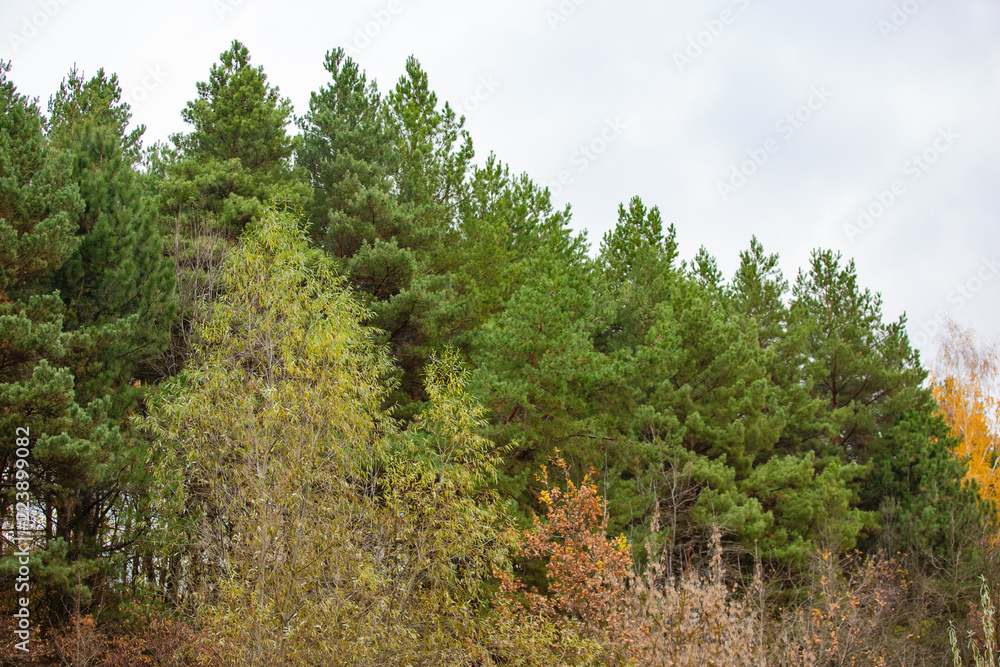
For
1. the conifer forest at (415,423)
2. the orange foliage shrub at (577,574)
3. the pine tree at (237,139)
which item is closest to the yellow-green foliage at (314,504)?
the conifer forest at (415,423)

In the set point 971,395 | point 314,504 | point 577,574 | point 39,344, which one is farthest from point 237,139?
point 971,395

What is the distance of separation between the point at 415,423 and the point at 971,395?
76.6ft

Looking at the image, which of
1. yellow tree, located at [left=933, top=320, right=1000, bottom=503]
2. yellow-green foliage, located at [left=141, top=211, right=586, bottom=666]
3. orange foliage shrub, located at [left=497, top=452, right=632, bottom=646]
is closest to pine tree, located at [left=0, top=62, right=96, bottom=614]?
yellow-green foliage, located at [left=141, top=211, right=586, bottom=666]

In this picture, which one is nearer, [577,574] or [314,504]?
[314,504]

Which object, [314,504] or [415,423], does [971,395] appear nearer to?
[415,423]

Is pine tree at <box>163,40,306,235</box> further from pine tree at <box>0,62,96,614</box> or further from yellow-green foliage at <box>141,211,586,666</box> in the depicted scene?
yellow-green foliage at <box>141,211,586,666</box>

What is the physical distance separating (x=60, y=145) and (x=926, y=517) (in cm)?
2231

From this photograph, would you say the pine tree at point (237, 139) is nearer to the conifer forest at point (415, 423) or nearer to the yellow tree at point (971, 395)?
the conifer forest at point (415, 423)

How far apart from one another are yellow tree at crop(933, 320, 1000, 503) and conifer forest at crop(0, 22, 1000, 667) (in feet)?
0.43

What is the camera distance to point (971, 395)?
28172mm

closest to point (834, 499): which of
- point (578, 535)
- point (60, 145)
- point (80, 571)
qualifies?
point (578, 535)

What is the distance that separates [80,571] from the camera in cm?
1094

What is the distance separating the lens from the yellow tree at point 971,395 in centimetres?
2730

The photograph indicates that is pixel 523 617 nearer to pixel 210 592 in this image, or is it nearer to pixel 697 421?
pixel 210 592
